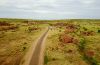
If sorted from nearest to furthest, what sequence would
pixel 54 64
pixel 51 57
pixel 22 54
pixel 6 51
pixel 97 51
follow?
pixel 54 64
pixel 51 57
pixel 22 54
pixel 6 51
pixel 97 51

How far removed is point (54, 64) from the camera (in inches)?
1297

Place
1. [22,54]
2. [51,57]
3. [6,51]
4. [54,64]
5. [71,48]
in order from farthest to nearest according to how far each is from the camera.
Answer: [71,48], [6,51], [22,54], [51,57], [54,64]

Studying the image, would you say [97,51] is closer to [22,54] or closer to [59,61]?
[59,61]

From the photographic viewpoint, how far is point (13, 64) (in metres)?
34.2

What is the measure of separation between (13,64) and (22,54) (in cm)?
552

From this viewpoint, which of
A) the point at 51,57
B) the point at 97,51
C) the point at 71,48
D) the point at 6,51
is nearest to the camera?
the point at 51,57

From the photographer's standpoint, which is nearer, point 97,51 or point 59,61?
point 59,61

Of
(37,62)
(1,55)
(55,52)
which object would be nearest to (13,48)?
(1,55)

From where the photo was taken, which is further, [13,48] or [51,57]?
[13,48]

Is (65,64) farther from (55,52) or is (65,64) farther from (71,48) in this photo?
Result: (71,48)

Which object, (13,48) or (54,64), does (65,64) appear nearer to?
(54,64)

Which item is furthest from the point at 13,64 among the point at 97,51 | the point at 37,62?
the point at 97,51

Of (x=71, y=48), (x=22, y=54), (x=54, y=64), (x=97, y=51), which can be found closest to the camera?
(x=54, y=64)

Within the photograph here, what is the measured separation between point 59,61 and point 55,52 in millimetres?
6389
